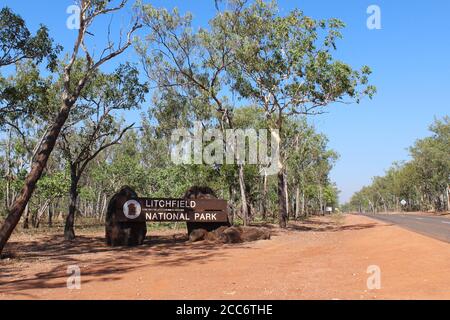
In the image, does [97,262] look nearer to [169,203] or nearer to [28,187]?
[28,187]

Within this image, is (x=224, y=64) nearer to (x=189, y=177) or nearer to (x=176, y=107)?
(x=176, y=107)


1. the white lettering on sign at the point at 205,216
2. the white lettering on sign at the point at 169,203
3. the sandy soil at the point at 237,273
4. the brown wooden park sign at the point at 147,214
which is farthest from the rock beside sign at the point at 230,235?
the sandy soil at the point at 237,273

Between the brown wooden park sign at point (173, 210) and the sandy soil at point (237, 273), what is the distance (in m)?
2.75

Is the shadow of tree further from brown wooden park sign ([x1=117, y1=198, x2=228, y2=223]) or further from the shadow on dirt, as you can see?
brown wooden park sign ([x1=117, y1=198, x2=228, y2=223])

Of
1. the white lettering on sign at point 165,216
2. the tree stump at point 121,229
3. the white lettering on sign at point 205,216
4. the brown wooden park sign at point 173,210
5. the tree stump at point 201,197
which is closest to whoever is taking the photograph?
the tree stump at point 121,229

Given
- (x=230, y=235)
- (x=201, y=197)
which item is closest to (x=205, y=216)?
(x=201, y=197)

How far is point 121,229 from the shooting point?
19.9m

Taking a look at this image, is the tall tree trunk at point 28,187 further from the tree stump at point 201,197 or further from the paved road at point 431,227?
the paved road at point 431,227

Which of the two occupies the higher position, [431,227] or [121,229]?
[121,229]

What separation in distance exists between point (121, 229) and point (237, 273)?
1021 cm

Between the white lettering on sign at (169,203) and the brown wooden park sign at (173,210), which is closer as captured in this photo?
the brown wooden park sign at (173,210)

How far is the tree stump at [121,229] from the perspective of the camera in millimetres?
19859

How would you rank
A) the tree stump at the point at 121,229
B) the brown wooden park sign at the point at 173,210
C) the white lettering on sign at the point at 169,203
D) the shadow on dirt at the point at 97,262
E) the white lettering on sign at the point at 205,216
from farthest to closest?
the white lettering on sign at the point at 205,216 → the white lettering on sign at the point at 169,203 → the brown wooden park sign at the point at 173,210 → the tree stump at the point at 121,229 → the shadow on dirt at the point at 97,262
